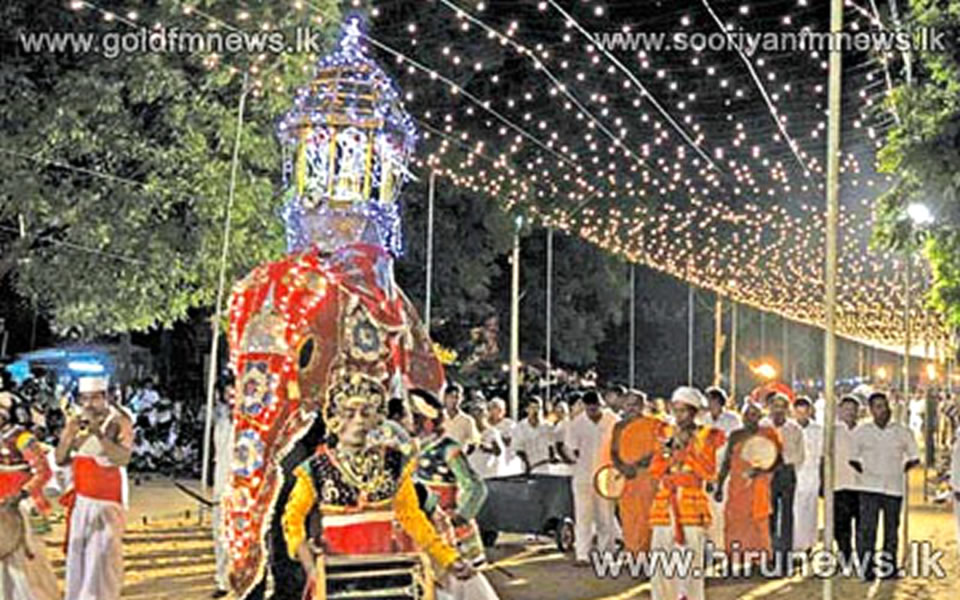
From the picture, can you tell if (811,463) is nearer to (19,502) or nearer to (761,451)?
(761,451)

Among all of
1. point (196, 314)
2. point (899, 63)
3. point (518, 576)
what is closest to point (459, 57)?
point (196, 314)

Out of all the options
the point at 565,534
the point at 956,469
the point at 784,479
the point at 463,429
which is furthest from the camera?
the point at 565,534

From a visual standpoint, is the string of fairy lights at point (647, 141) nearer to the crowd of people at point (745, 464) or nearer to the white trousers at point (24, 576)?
the crowd of people at point (745, 464)

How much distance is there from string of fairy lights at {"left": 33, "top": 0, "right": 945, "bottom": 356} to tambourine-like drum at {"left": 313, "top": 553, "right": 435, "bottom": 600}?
18.4 m

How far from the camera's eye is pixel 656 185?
1249 inches

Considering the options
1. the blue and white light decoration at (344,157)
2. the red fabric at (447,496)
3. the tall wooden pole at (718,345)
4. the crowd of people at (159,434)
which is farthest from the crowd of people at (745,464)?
the tall wooden pole at (718,345)

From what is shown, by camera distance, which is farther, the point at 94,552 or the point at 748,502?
the point at 748,502

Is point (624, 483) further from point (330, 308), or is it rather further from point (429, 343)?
point (330, 308)

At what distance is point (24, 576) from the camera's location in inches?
376

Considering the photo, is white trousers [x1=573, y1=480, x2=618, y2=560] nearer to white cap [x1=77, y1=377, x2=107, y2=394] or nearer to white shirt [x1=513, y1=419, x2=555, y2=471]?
white shirt [x1=513, y1=419, x2=555, y2=471]

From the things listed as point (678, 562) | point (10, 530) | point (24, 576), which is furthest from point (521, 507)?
point (10, 530)

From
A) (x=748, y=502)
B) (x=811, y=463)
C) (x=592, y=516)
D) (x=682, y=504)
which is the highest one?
(x=682, y=504)

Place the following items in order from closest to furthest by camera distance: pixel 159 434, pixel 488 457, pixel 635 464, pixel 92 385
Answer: pixel 92 385, pixel 635 464, pixel 488 457, pixel 159 434

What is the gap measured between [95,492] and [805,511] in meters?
8.42
